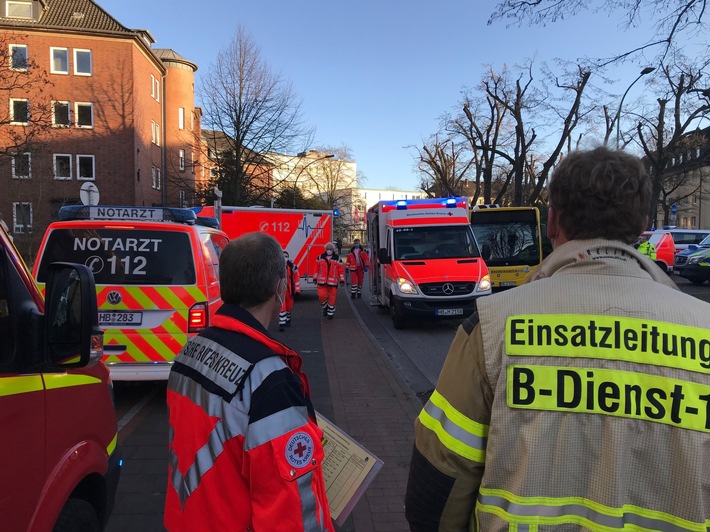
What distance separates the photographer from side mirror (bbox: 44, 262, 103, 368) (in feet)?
6.88

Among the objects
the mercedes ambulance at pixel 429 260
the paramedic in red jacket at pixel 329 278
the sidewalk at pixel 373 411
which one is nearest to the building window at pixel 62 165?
the paramedic in red jacket at pixel 329 278

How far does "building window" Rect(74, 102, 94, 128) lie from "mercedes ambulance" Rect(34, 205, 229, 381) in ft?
99.6

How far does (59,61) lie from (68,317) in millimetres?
35893

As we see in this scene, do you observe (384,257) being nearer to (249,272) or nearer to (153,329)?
(153,329)

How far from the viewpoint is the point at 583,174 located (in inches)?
58.9

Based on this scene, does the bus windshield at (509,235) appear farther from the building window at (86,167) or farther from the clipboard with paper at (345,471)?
the building window at (86,167)

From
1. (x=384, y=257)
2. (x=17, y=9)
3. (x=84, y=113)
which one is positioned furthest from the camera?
(x=84, y=113)

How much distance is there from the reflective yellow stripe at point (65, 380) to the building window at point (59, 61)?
3544cm

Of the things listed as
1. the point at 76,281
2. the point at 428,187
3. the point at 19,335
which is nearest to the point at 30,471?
the point at 19,335

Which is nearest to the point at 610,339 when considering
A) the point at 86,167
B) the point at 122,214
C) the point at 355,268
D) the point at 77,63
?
the point at 122,214

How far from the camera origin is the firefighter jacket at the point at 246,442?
1563 millimetres

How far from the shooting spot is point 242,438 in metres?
1.62

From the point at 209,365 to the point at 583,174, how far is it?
127 cm

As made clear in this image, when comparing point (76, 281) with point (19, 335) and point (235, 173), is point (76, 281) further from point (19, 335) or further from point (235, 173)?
point (235, 173)
